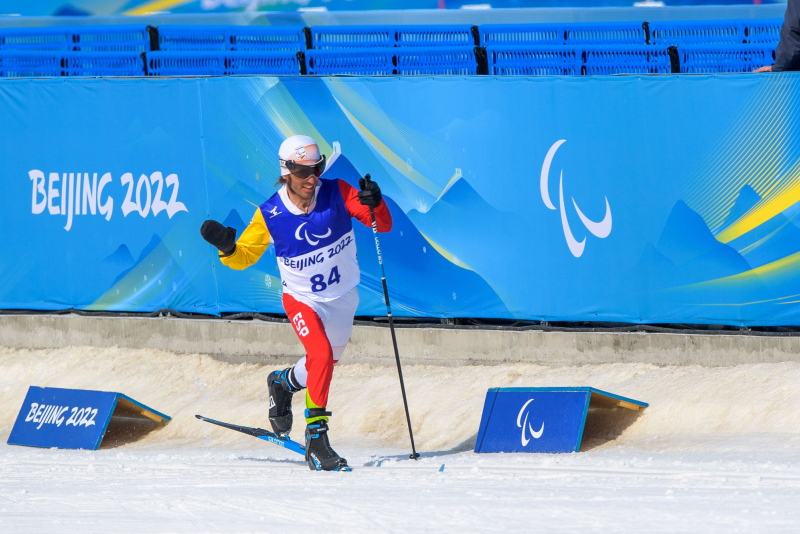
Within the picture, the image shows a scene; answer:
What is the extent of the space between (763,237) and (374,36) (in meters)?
4.42

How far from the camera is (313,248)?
6.50m

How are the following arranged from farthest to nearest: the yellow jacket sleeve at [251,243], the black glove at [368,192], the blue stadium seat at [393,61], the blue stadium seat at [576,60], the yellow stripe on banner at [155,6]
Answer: the yellow stripe on banner at [155,6] → the blue stadium seat at [393,61] → the blue stadium seat at [576,60] → the yellow jacket sleeve at [251,243] → the black glove at [368,192]

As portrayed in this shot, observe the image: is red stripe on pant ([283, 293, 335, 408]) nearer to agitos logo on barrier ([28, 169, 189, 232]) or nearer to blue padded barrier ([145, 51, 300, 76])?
agitos logo on barrier ([28, 169, 189, 232])

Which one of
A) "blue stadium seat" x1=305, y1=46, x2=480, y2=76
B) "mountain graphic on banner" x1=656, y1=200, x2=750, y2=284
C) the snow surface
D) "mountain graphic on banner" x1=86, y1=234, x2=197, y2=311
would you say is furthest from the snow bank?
"blue stadium seat" x1=305, y1=46, x2=480, y2=76

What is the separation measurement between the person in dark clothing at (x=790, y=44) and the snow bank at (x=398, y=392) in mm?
2437

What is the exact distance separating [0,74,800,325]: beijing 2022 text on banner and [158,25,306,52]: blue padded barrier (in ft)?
3.11

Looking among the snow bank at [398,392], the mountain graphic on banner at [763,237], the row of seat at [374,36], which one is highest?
the row of seat at [374,36]

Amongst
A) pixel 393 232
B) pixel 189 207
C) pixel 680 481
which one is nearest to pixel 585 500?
pixel 680 481

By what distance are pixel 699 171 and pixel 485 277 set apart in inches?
80.3

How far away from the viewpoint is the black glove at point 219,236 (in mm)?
6188

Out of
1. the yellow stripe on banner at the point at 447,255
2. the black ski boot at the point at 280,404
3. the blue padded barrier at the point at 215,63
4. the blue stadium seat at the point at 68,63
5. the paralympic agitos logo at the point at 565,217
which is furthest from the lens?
the blue stadium seat at the point at 68,63

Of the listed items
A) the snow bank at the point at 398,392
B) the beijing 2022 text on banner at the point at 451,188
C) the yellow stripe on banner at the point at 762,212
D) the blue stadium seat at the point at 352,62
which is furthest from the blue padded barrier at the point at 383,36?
the yellow stripe on banner at the point at 762,212

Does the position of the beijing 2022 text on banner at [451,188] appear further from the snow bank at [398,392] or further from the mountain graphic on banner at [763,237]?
the snow bank at [398,392]

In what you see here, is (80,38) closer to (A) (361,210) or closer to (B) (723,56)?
(A) (361,210)
